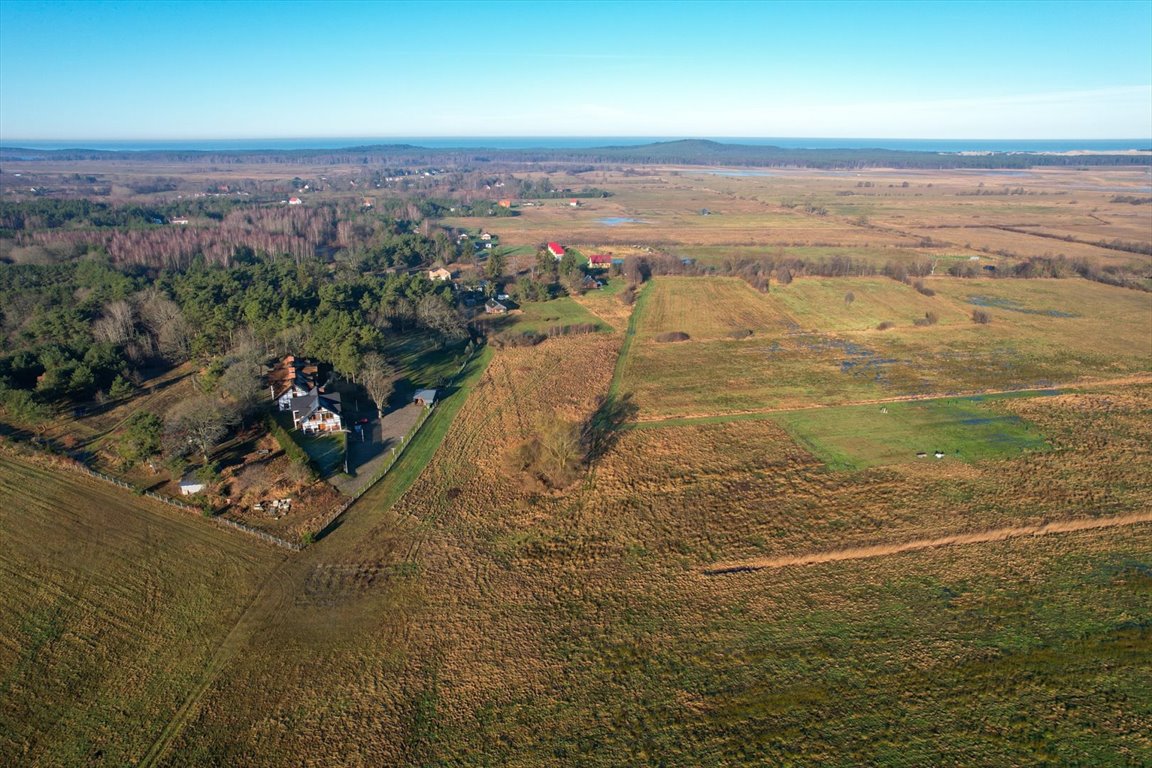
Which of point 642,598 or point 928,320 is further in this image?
point 928,320

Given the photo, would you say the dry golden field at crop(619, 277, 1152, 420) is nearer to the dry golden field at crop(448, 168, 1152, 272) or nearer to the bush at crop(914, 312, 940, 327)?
the bush at crop(914, 312, 940, 327)

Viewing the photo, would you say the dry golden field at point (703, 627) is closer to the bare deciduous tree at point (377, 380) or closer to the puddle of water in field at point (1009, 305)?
the bare deciduous tree at point (377, 380)

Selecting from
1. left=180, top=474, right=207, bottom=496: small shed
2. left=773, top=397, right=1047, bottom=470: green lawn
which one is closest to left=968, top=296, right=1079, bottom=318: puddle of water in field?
left=773, top=397, right=1047, bottom=470: green lawn

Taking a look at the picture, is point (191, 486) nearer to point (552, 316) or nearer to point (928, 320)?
point (552, 316)

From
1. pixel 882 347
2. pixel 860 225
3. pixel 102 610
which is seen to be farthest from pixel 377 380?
pixel 860 225

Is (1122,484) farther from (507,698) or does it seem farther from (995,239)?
(995,239)

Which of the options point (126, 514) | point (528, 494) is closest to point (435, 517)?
point (528, 494)
